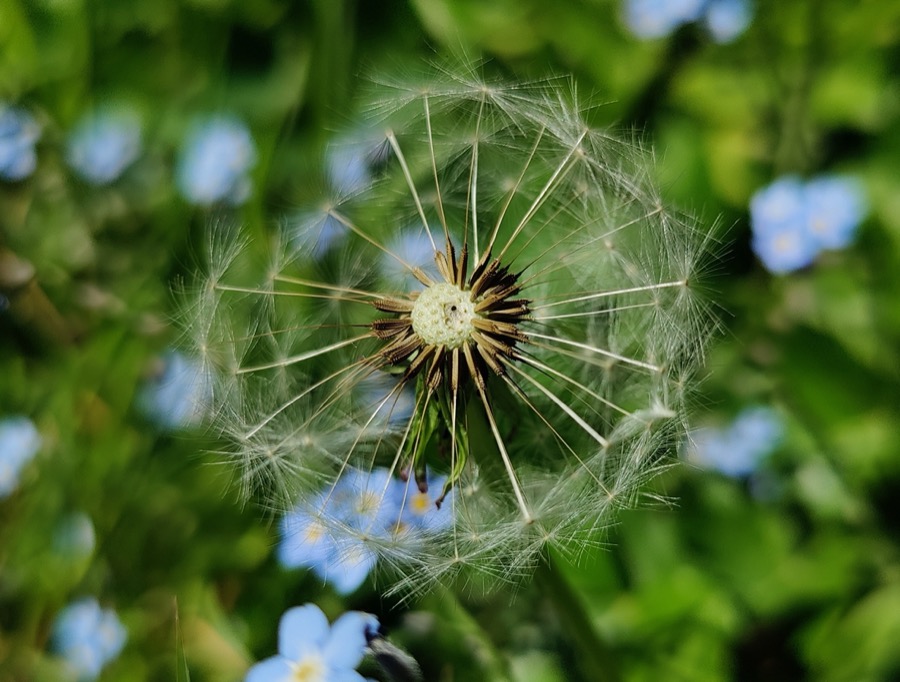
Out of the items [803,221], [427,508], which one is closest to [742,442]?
[803,221]

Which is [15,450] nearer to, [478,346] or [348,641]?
[348,641]

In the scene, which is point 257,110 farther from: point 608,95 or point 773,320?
point 773,320

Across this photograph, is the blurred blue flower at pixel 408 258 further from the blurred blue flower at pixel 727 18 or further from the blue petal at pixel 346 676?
the blurred blue flower at pixel 727 18

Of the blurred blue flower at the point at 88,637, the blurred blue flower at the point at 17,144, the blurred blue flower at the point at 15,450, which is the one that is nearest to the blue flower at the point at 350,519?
the blurred blue flower at the point at 88,637

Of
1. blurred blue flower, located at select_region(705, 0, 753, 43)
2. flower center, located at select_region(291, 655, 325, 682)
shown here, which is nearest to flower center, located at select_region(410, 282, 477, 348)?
flower center, located at select_region(291, 655, 325, 682)

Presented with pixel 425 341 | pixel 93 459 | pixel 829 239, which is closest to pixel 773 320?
pixel 829 239

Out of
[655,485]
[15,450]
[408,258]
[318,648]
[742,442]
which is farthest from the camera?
[15,450]

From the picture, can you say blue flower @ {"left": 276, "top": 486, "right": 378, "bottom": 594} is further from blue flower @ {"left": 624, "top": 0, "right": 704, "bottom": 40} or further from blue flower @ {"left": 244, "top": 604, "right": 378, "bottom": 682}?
blue flower @ {"left": 624, "top": 0, "right": 704, "bottom": 40}
